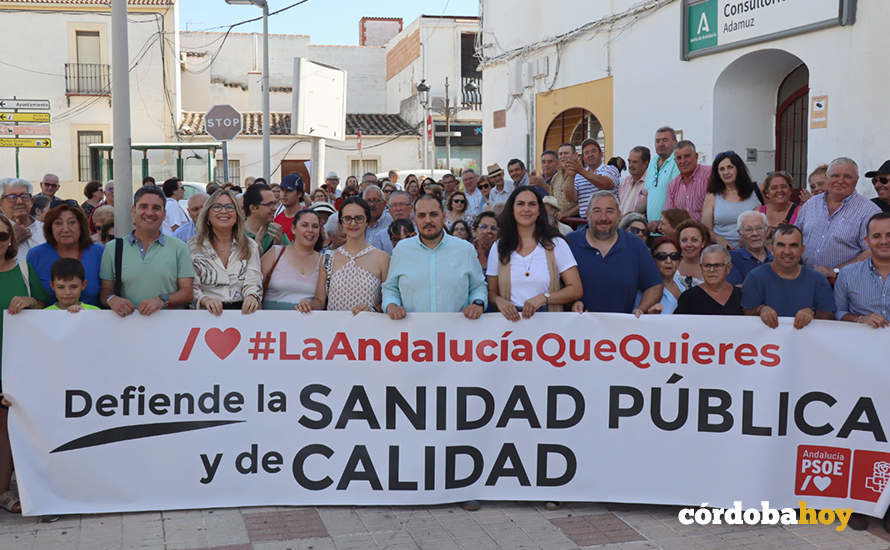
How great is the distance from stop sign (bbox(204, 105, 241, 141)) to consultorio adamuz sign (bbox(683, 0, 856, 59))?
271 inches

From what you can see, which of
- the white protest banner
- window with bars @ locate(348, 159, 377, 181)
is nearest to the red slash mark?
the white protest banner

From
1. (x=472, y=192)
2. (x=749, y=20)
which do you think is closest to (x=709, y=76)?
(x=749, y=20)

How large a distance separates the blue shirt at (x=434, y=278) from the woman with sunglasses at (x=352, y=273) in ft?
0.57

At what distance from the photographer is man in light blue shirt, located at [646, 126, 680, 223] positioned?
8039 millimetres

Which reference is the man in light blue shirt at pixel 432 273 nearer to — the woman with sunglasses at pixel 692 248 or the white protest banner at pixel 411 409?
the white protest banner at pixel 411 409

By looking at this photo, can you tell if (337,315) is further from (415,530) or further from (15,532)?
(15,532)

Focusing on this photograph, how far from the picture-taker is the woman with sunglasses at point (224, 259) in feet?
17.3

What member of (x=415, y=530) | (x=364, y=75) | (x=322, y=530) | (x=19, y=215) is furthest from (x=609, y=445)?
(x=364, y=75)

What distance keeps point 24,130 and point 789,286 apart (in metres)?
12.5

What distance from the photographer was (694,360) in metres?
4.89

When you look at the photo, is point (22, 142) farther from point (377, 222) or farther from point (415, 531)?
point (415, 531)

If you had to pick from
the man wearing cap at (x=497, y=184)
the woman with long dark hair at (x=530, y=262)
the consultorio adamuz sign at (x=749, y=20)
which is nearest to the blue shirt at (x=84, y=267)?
the woman with long dark hair at (x=530, y=262)

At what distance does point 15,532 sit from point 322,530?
1592mm

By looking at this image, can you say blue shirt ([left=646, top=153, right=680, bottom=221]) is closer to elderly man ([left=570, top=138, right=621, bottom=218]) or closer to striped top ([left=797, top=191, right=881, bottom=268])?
elderly man ([left=570, top=138, right=621, bottom=218])
